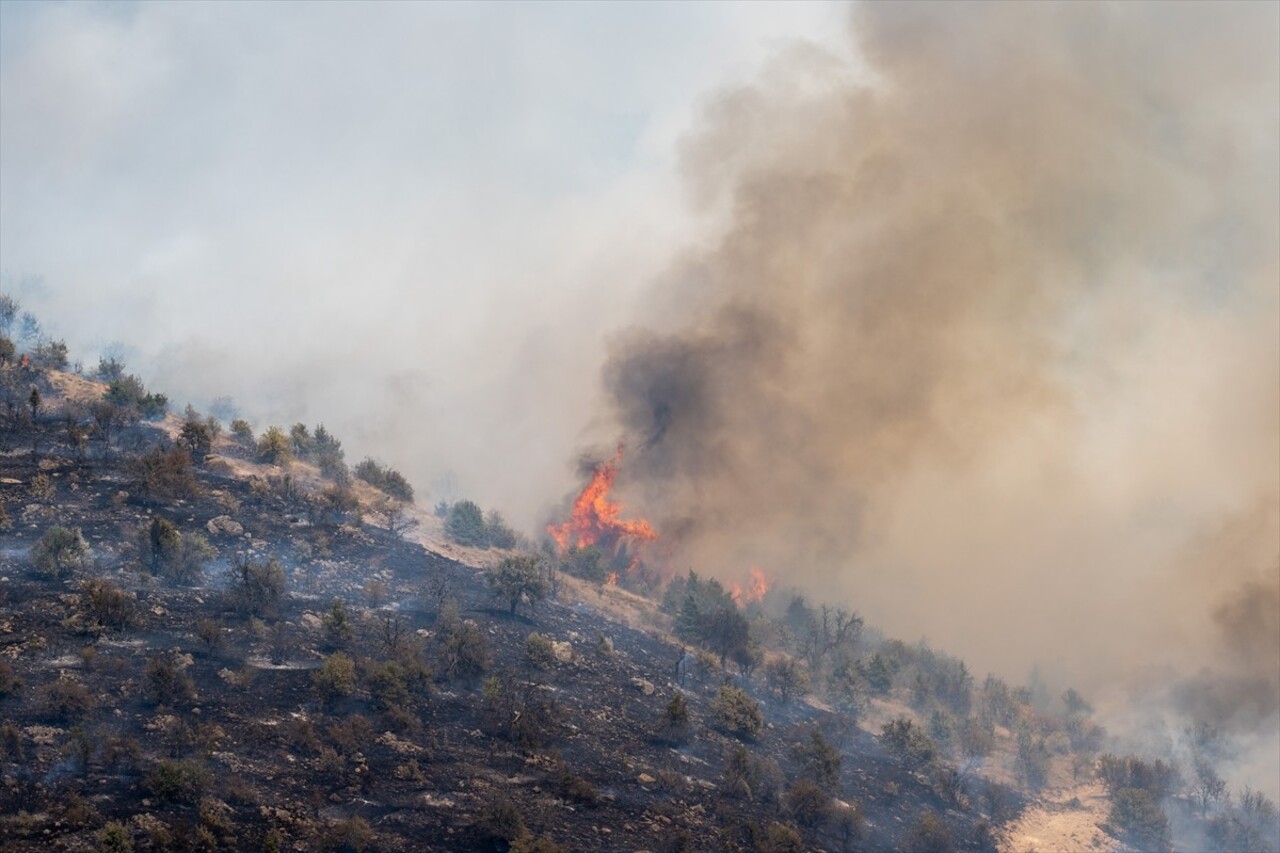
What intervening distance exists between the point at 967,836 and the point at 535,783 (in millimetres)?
20341

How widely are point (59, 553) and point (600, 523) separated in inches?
1536

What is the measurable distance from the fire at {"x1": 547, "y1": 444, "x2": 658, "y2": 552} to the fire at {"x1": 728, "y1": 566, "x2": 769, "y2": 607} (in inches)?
326

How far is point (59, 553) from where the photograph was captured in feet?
118

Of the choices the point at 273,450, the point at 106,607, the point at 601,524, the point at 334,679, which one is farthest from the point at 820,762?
the point at 273,450

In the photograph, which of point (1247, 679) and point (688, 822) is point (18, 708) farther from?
point (1247, 679)

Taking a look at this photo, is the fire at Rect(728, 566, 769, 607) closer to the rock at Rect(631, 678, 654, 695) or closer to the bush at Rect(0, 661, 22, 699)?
the rock at Rect(631, 678, 654, 695)

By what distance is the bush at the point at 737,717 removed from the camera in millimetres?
41969

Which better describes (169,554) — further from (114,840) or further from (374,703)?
(114,840)

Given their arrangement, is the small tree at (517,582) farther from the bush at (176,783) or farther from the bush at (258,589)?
Result: the bush at (176,783)

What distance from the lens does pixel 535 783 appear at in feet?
103

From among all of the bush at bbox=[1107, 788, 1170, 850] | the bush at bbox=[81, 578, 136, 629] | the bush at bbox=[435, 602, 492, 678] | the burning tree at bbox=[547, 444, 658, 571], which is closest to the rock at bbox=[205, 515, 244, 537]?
the bush at bbox=[81, 578, 136, 629]

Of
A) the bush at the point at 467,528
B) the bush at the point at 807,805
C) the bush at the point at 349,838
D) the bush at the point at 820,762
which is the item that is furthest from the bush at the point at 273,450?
the bush at the point at 807,805

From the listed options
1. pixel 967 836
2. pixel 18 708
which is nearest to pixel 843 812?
pixel 967 836

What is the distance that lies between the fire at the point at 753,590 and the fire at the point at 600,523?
8.27m
